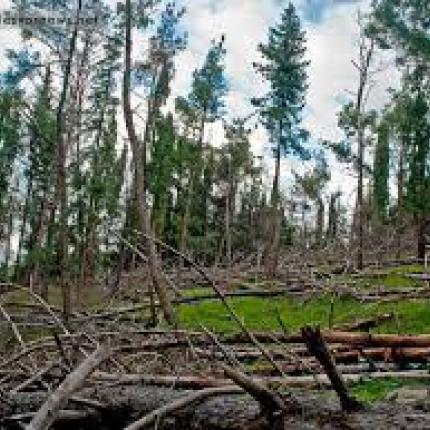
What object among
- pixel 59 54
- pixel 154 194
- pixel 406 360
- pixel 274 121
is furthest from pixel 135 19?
pixel 154 194

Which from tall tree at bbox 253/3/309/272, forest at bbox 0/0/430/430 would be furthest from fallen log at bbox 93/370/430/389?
tall tree at bbox 253/3/309/272

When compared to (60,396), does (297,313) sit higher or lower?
higher

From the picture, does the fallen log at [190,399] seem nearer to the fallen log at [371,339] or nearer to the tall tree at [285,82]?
the fallen log at [371,339]

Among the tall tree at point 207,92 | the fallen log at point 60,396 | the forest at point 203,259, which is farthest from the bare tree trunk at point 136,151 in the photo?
the tall tree at point 207,92

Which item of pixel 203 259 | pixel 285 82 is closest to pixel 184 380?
pixel 285 82

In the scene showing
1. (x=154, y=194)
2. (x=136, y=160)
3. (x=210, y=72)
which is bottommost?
(x=136, y=160)

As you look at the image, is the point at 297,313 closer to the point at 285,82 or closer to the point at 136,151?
the point at 136,151

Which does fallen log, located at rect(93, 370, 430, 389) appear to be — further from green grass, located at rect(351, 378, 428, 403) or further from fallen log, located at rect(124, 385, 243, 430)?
fallen log, located at rect(124, 385, 243, 430)

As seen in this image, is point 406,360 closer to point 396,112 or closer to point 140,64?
point 140,64

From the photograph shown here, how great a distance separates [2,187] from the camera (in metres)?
54.6

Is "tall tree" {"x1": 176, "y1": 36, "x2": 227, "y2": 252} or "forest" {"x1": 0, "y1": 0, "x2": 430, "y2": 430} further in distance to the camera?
"tall tree" {"x1": 176, "y1": 36, "x2": 227, "y2": 252}

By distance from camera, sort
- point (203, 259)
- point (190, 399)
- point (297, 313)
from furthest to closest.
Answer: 1. point (203, 259)
2. point (297, 313)
3. point (190, 399)

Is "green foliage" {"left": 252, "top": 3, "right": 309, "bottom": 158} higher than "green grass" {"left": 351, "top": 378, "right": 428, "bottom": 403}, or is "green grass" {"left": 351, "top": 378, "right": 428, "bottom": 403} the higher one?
"green foliage" {"left": 252, "top": 3, "right": 309, "bottom": 158}

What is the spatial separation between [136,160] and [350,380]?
1289 cm
